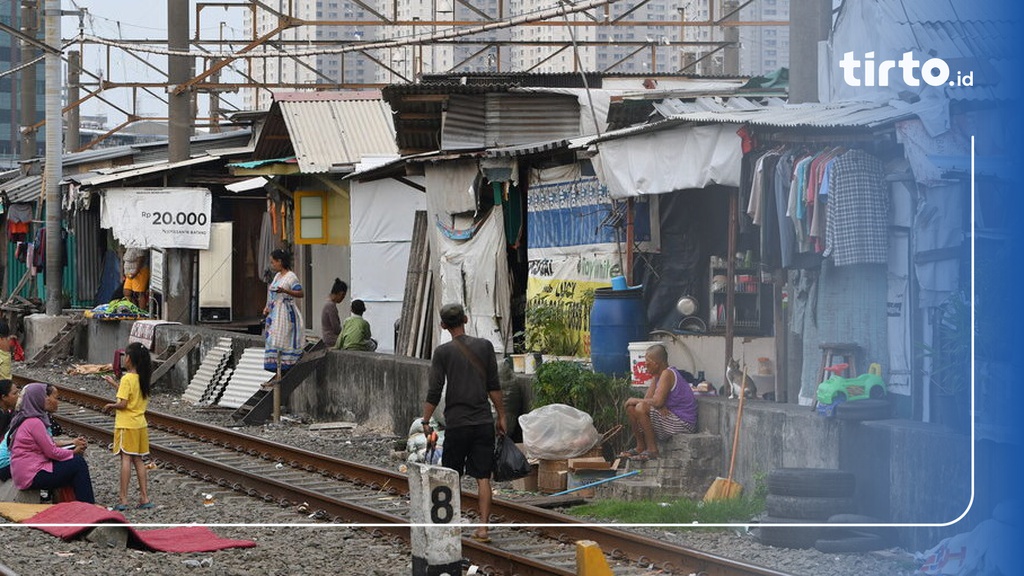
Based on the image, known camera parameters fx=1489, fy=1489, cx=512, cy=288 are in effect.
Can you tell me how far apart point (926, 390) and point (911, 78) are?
2.22 meters

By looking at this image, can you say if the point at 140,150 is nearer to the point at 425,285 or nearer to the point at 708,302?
the point at 425,285

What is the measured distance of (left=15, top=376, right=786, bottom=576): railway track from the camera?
360 inches

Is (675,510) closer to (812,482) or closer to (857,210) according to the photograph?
(812,482)

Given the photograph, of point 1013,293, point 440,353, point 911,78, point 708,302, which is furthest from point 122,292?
point 1013,293

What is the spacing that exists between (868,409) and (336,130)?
15.3 meters

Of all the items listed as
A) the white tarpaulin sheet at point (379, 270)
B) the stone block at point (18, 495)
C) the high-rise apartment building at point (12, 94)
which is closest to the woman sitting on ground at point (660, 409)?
the stone block at point (18, 495)

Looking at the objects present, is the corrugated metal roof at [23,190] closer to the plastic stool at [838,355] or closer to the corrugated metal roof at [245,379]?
the corrugated metal roof at [245,379]

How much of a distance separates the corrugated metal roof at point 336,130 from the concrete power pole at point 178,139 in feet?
5.49

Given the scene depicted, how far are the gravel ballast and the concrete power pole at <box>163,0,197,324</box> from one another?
11532 millimetres

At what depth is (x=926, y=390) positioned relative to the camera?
31.8 feet

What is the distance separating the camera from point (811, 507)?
9.48m

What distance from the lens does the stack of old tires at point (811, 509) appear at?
9312mm

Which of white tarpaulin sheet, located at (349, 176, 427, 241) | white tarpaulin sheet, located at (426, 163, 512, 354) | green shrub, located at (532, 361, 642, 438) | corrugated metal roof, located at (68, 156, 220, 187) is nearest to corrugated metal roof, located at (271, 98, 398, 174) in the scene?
white tarpaulin sheet, located at (349, 176, 427, 241)

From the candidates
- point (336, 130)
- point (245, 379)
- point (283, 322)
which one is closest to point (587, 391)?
point (283, 322)
